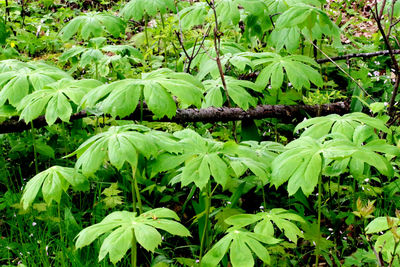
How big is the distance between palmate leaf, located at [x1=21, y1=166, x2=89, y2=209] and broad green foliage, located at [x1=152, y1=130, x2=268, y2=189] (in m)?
0.49

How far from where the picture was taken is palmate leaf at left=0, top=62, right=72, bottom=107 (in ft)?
8.70

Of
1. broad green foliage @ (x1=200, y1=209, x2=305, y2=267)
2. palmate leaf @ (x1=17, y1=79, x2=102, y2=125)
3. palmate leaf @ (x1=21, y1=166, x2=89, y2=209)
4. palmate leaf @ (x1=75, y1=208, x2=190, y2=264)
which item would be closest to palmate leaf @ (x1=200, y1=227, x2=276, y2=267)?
broad green foliage @ (x1=200, y1=209, x2=305, y2=267)

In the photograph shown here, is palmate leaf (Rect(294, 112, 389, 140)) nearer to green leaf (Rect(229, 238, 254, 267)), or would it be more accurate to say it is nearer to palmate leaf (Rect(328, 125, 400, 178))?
palmate leaf (Rect(328, 125, 400, 178))

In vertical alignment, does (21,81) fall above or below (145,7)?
below

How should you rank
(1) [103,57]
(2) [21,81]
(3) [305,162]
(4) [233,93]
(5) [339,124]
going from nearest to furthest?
(3) [305,162]
(5) [339,124]
(2) [21,81]
(4) [233,93]
(1) [103,57]

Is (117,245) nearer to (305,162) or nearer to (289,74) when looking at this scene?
(305,162)

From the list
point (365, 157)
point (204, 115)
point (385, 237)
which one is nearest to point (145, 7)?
point (204, 115)

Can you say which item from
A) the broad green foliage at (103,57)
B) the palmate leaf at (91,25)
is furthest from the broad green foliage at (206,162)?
the palmate leaf at (91,25)

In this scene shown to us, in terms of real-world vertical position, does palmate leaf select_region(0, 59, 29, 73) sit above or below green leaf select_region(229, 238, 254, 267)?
above

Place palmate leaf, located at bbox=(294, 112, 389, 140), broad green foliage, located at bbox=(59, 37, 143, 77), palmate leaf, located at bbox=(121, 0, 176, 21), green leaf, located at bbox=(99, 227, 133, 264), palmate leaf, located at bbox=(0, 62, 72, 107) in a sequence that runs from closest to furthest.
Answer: green leaf, located at bbox=(99, 227, 133, 264) < palmate leaf, located at bbox=(294, 112, 389, 140) < palmate leaf, located at bbox=(0, 62, 72, 107) < broad green foliage, located at bbox=(59, 37, 143, 77) < palmate leaf, located at bbox=(121, 0, 176, 21)

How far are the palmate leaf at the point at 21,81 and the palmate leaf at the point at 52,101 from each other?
0.66 feet

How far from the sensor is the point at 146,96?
216 centimetres

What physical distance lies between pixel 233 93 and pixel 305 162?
3.70 ft

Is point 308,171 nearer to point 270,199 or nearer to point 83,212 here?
point 270,199
